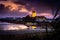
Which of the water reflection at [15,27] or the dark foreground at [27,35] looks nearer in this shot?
the dark foreground at [27,35]

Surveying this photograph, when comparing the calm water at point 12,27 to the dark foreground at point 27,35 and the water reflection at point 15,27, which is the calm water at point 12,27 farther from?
the dark foreground at point 27,35

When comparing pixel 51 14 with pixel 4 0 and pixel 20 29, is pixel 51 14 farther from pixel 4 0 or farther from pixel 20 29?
pixel 4 0

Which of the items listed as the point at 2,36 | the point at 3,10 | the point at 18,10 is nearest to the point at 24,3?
the point at 18,10

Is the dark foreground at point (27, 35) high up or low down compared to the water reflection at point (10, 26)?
down

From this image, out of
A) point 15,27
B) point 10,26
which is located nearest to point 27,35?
point 15,27

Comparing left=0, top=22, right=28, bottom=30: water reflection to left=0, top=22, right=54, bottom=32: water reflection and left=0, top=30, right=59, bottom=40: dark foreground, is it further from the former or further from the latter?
left=0, top=30, right=59, bottom=40: dark foreground

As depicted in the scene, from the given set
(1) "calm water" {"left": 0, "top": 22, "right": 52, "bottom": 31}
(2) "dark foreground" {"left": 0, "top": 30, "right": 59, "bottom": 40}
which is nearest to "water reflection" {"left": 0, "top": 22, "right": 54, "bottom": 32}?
(1) "calm water" {"left": 0, "top": 22, "right": 52, "bottom": 31}

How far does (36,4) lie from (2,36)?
1.61 metres

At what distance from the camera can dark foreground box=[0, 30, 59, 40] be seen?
6.98m

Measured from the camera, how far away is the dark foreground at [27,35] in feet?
22.9

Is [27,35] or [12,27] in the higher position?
[12,27]

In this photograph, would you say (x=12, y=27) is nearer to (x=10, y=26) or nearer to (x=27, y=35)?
(x=10, y=26)

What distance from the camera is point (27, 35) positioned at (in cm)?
717

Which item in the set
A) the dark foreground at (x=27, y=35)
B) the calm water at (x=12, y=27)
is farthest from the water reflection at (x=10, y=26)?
the dark foreground at (x=27, y=35)
